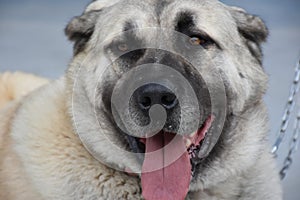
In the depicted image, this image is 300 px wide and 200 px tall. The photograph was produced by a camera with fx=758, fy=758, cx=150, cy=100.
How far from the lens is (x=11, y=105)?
443 cm

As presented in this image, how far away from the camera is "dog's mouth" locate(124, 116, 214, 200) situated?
3.60 meters

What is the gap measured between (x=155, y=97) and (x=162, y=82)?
76mm

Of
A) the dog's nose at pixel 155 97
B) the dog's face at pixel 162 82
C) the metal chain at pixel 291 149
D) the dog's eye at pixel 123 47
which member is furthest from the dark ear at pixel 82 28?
the metal chain at pixel 291 149

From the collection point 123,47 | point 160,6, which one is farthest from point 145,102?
point 160,6

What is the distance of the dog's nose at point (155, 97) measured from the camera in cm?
344

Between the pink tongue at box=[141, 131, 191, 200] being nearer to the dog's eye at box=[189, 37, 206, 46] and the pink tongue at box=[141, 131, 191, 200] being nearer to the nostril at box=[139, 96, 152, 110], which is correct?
the nostril at box=[139, 96, 152, 110]

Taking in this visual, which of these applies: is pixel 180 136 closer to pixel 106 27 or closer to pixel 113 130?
pixel 113 130

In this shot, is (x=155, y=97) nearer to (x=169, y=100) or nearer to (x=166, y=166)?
(x=169, y=100)

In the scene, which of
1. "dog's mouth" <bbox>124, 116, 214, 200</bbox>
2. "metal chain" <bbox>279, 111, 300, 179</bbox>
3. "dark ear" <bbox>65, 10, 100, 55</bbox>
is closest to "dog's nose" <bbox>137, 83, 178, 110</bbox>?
"dog's mouth" <bbox>124, 116, 214, 200</bbox>

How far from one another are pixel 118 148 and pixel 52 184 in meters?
0.37

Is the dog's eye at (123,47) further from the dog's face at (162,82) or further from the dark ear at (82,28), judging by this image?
the dark ear at (82,28)

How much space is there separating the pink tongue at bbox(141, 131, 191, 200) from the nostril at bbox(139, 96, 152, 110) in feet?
0.63

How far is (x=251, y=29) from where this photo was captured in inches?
163

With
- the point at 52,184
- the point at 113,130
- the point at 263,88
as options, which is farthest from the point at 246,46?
the point at 52,184
